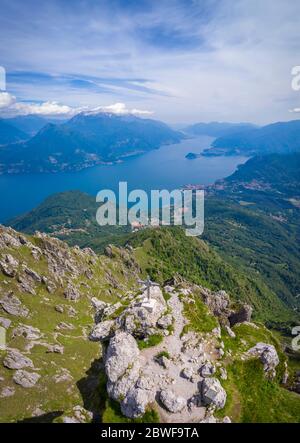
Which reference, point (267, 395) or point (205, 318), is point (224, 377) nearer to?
point (267, 395)

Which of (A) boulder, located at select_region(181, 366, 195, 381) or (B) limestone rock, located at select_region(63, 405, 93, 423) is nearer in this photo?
(A) boulder, located at select_region(181, 366, 195, 381)

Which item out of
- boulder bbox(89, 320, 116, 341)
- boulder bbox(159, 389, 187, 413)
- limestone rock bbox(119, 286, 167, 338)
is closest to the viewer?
boulder bbox(159, 389, 187, 413)

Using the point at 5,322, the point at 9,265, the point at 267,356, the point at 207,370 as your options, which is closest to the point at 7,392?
the point at 5,322

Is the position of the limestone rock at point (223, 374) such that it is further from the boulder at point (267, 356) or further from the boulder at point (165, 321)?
the boulder at point (165, 321)

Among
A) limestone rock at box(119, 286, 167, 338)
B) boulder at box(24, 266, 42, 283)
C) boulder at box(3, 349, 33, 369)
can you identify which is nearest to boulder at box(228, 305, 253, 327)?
limestone rock at box(119, 286, 167, 338)

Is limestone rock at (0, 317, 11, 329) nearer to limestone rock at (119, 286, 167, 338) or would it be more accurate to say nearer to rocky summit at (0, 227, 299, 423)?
rocky summit at (0, 227, 299, 423)

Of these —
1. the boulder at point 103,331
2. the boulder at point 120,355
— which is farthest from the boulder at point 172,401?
the boulder at point 103,331
